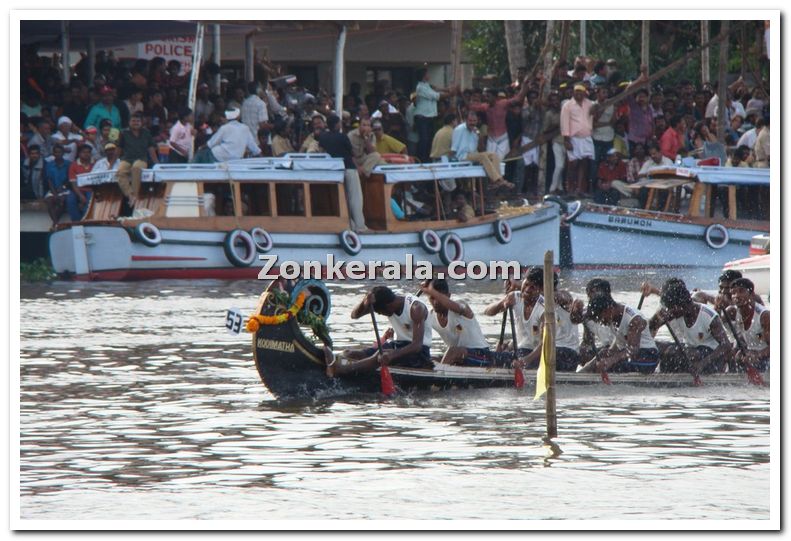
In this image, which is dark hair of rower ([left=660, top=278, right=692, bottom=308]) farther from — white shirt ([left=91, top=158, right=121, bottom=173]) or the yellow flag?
white shirt ([left=91, top=158, right=121, bottom=173])

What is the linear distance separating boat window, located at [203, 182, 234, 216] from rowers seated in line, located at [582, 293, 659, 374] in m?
12.0

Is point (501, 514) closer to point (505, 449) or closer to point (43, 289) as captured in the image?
point (505, 449)

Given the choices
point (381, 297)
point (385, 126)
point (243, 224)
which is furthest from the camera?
point (385, 126)

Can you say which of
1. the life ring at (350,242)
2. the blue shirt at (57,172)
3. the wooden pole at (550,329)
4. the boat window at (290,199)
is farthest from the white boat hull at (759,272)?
the wooden pole at (550,329)

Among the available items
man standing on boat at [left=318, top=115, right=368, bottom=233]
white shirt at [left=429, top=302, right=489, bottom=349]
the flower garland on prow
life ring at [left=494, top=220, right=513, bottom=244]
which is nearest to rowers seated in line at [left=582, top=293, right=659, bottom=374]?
white shirt at [left=429, top=302, right=489, bottom=349]

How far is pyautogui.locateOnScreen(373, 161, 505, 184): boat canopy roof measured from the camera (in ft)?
88.5

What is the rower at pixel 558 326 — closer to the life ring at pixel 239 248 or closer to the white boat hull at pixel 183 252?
the white boat hull at pixel 183 252

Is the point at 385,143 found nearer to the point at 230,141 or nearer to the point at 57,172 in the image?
the point at 230,141

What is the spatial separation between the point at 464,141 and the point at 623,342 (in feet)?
40.2

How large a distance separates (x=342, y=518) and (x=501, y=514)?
1042mm

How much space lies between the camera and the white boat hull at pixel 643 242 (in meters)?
28.6

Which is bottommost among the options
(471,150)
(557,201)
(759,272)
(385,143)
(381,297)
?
(759,272)

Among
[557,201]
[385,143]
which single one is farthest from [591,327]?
[557,201]

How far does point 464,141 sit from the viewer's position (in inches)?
1091
